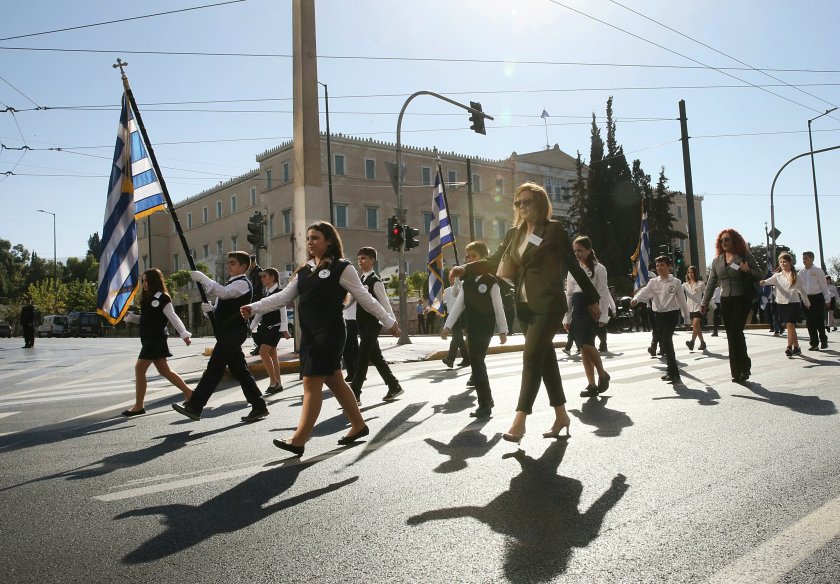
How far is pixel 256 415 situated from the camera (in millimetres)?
7184

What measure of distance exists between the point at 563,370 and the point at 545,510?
7.48 m

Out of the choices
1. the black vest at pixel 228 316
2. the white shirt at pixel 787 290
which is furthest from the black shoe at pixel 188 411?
the white shirt at pixel 787 290

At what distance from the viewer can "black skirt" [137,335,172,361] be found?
7.80m

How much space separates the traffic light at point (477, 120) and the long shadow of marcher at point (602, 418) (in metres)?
13.8

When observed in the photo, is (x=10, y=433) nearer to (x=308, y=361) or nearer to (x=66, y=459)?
(x=66, y=459)

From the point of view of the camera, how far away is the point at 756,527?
128 inches

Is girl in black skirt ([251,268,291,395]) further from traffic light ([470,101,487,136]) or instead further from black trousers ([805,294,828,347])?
traffic light ([470,101,487,136])

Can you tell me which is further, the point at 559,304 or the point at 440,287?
the point at 440,287

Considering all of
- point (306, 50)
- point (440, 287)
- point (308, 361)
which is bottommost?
point (308, 361)

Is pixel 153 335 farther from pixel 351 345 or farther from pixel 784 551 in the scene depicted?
pixel 784 551

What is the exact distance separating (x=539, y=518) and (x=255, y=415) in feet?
14.0

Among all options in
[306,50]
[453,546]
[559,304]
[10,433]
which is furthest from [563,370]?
[306,50]

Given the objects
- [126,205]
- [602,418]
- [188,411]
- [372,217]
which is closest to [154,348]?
[188,411]

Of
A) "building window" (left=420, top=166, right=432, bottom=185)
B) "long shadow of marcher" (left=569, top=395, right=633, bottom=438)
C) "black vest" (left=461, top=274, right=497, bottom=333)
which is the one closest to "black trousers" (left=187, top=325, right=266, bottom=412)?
"black vest" (left=461, top=274, right=497, bottom=333)
